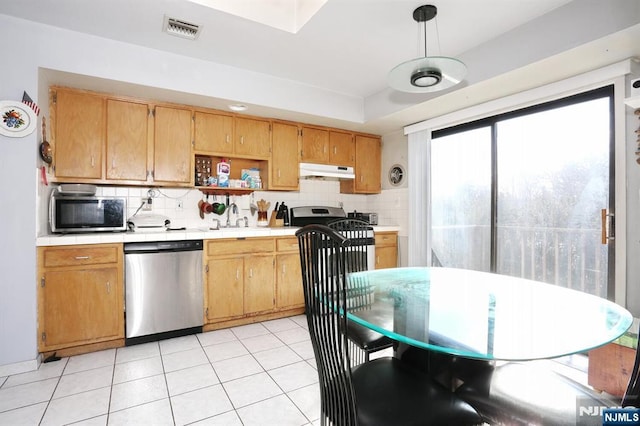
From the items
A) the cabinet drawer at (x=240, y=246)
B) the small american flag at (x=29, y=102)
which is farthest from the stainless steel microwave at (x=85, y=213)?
the cabinet drawer at (x=240, y=246)

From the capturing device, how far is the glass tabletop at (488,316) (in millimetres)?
1021

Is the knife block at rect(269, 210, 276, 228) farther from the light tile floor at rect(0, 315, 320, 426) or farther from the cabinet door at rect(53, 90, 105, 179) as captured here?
the cabinet door at rect(53, 90, 105, 179)

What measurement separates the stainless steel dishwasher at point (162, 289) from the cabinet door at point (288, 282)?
32.7 inches

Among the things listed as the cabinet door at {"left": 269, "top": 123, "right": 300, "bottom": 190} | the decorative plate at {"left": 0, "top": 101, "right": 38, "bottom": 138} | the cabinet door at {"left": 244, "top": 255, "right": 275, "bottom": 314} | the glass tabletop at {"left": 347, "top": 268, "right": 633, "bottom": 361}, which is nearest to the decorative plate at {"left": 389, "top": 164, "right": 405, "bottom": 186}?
the cabinet door at {"left": 269, "top": 123, "right": 300, "bottom": 190}

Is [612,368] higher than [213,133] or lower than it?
lower

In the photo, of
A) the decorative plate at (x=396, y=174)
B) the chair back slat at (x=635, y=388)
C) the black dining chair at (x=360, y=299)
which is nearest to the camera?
the chair back slat at (x=635, y=388)

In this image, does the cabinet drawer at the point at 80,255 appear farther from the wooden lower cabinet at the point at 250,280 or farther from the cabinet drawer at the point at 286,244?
the cabinet drawer at the point at 286,244

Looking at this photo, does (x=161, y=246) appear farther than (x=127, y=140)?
No

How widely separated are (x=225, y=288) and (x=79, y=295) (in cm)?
118

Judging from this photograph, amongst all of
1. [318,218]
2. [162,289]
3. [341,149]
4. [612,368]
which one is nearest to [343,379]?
[612,368]

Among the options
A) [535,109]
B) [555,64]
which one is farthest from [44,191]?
[535,109]

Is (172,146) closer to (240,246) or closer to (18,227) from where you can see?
(240,246)

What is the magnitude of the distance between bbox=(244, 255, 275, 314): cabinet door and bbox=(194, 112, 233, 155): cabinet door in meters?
1.25

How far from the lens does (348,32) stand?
2510 millimetres
